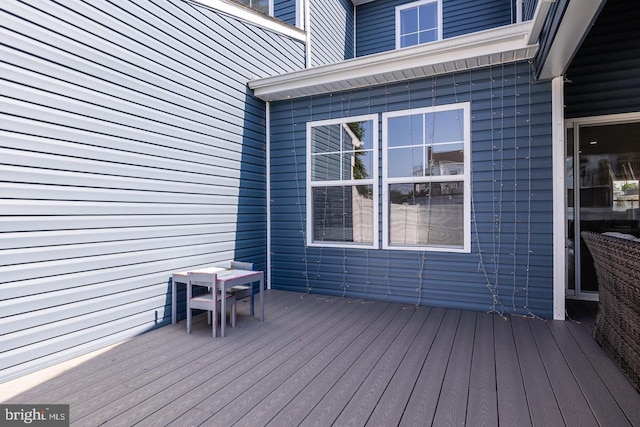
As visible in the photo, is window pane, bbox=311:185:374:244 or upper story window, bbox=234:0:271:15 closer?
window pane, bbox=311:185:374:244

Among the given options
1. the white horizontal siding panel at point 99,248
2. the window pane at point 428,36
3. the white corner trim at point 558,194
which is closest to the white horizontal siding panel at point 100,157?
the white horizontal siding panel at point 99,248

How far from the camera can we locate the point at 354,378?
7.77ft

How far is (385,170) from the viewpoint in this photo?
429 cm

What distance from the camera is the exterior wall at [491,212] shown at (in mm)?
3605

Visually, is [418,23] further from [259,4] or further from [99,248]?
[99,248]

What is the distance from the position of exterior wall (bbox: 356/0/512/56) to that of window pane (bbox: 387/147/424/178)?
3726 millimetres

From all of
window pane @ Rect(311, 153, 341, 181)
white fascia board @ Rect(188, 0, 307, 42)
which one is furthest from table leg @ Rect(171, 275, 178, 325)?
white fascia board @ Rect(188, 0, 307, 42)

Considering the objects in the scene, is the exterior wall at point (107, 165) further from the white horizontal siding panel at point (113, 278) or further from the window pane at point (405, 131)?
the window pane at point (405, 131)

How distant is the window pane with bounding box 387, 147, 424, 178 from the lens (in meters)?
4.14

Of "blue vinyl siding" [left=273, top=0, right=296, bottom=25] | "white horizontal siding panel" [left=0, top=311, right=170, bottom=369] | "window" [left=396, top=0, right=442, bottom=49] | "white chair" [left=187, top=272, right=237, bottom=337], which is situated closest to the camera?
→ "white horizontal siding panel" [left=0, top=311, right=170, bottom=369]

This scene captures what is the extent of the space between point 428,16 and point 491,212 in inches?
191

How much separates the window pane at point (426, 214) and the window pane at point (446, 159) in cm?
14

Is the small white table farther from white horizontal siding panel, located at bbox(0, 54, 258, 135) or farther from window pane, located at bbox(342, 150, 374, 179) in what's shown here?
window pane, located at bbox(342, 150, 374, 179)

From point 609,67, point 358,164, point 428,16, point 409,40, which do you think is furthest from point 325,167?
point 428,16
